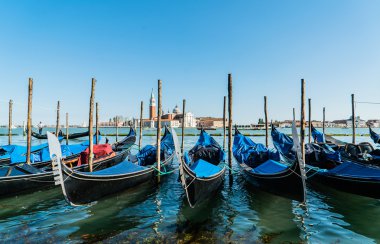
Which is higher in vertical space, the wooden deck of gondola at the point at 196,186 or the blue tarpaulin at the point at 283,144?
the blue tarpaulin at the point at 283,144

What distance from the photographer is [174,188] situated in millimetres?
8188

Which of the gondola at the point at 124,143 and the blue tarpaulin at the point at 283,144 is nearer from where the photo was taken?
the blue tarpaulin at the point at 283,144

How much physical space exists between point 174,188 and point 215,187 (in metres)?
1.96

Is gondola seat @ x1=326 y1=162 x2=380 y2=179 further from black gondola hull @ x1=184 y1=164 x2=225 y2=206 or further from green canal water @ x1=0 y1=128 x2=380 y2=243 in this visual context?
black gondola hull @ x1=184 y1=164 x2=225 y2=206

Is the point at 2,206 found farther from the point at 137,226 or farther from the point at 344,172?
the point at 344,172

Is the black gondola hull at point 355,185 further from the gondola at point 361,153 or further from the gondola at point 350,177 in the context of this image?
the gondola at point 361,153

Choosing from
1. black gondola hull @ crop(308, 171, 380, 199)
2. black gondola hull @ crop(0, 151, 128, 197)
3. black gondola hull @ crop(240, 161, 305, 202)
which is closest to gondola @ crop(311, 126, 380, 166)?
black gondola hull @ crop(308, 171, 380, 199)

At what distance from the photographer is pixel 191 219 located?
532 centimetres

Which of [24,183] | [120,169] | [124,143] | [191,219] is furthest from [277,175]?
[124,143]

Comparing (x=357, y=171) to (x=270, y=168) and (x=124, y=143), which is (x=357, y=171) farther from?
(x=124, y=143)

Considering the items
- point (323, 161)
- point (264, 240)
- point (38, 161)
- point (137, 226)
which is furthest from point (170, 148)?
point (264, 240)

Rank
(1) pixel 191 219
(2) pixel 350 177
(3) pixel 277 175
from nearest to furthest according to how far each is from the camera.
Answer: (1) pixel 191 219
(3) pixel 277 175
(2) pixel 350 177

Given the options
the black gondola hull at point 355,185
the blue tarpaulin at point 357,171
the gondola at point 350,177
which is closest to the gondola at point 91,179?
the gondola at point 350,177

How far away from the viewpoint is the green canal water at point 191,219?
4.52 m
